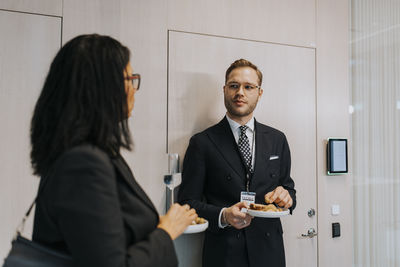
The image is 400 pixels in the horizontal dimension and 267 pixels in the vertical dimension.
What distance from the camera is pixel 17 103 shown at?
1.84 metres

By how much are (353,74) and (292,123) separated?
769 millimetres

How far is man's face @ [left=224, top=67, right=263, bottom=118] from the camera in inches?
79.7

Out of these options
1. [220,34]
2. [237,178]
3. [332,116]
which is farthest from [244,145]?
[332,116]

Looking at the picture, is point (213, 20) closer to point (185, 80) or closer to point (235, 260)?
point (185, 80)

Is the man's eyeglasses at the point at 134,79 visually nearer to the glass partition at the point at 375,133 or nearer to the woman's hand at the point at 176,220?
the woman's hand at the point at 176,220

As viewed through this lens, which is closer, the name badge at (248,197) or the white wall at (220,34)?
the name badge at (248,197)

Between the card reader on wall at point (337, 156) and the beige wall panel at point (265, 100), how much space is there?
0.39ft

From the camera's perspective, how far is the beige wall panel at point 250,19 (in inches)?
85.5

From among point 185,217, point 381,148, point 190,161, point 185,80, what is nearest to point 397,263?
point 381,148

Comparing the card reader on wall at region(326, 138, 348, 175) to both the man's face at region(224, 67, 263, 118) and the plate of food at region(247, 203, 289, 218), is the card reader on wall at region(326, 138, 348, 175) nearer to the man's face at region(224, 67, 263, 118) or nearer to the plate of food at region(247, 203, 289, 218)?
the man's face at region(224, 67, 263, 118)

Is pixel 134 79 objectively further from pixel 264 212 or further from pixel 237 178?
pixel 237 178

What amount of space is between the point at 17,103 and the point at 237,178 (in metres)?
1.31

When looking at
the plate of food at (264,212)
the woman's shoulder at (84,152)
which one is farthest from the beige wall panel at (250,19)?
the woman's shoulder at (84,152)

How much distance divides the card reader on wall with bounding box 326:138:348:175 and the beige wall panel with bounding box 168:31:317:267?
4.7 inches
